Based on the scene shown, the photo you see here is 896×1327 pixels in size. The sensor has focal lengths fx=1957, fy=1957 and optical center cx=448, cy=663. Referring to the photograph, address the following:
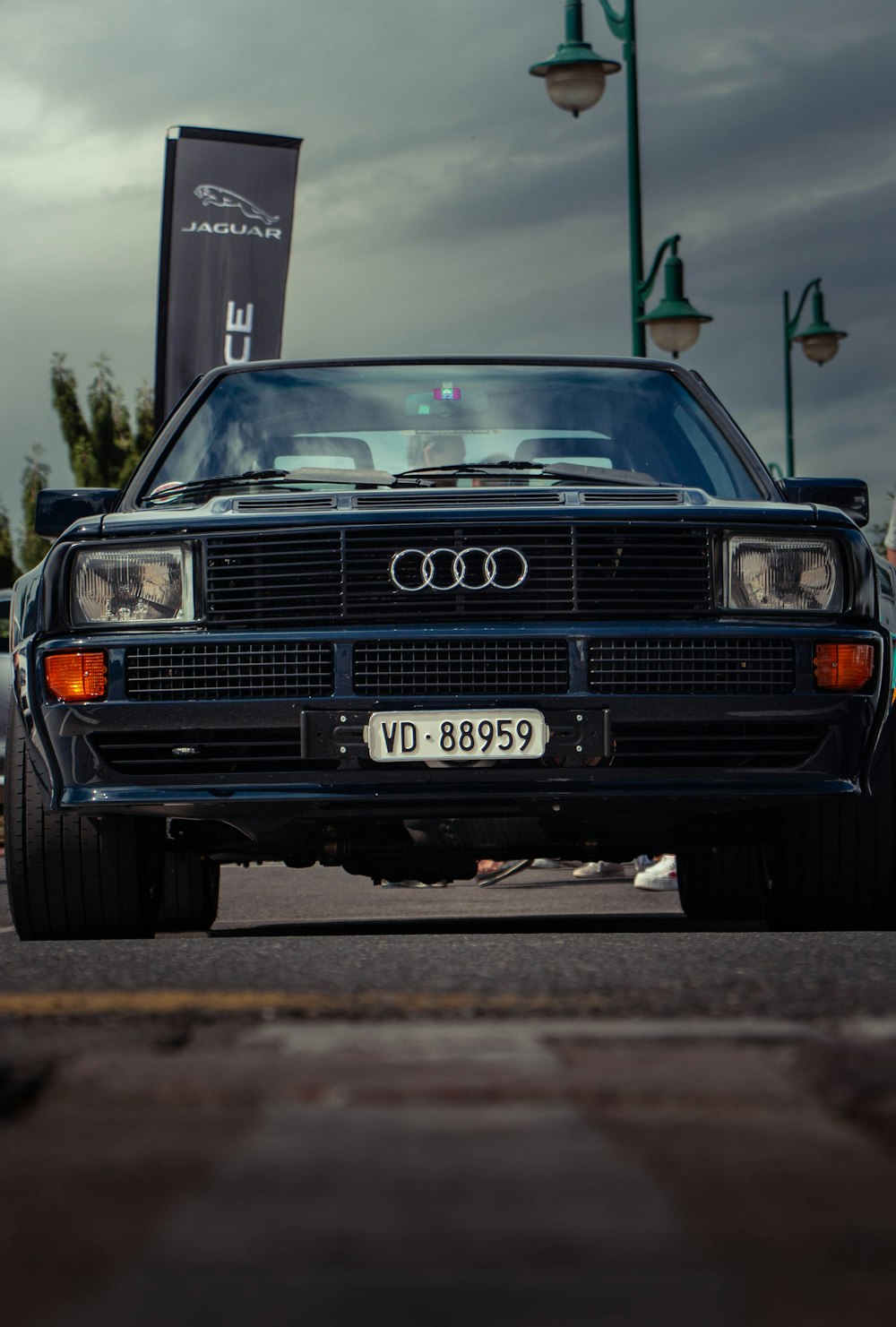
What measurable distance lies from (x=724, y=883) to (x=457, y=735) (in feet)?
6.69

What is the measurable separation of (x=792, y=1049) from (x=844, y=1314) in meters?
1.17

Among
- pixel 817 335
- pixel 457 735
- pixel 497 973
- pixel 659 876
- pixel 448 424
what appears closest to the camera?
pixel 497 973

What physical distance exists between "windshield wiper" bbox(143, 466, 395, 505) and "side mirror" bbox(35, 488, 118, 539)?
30 centimetres

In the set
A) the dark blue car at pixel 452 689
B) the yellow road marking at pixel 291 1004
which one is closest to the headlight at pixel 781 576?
the dark blue car at pixel 452 689

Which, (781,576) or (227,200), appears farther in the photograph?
(227,200)

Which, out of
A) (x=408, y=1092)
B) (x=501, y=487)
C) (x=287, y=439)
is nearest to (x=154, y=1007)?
(x=408, y=1092)

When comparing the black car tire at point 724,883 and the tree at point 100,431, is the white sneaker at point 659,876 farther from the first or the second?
the tree at point 100,431

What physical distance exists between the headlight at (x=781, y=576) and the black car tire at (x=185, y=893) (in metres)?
2.24

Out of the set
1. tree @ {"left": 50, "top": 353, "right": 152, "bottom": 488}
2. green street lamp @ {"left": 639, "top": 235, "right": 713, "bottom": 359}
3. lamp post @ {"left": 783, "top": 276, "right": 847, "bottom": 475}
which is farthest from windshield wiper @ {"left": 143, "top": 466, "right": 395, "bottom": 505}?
tree @ {"left": 50, "top": 353, "right": 152, "bottom": 488}

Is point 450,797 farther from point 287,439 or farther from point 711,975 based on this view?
point 287,439

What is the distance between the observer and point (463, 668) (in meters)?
4.75

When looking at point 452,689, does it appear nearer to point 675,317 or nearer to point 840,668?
point 840,668

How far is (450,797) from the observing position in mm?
4730

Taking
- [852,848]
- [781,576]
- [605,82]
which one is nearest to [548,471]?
[781,576]
